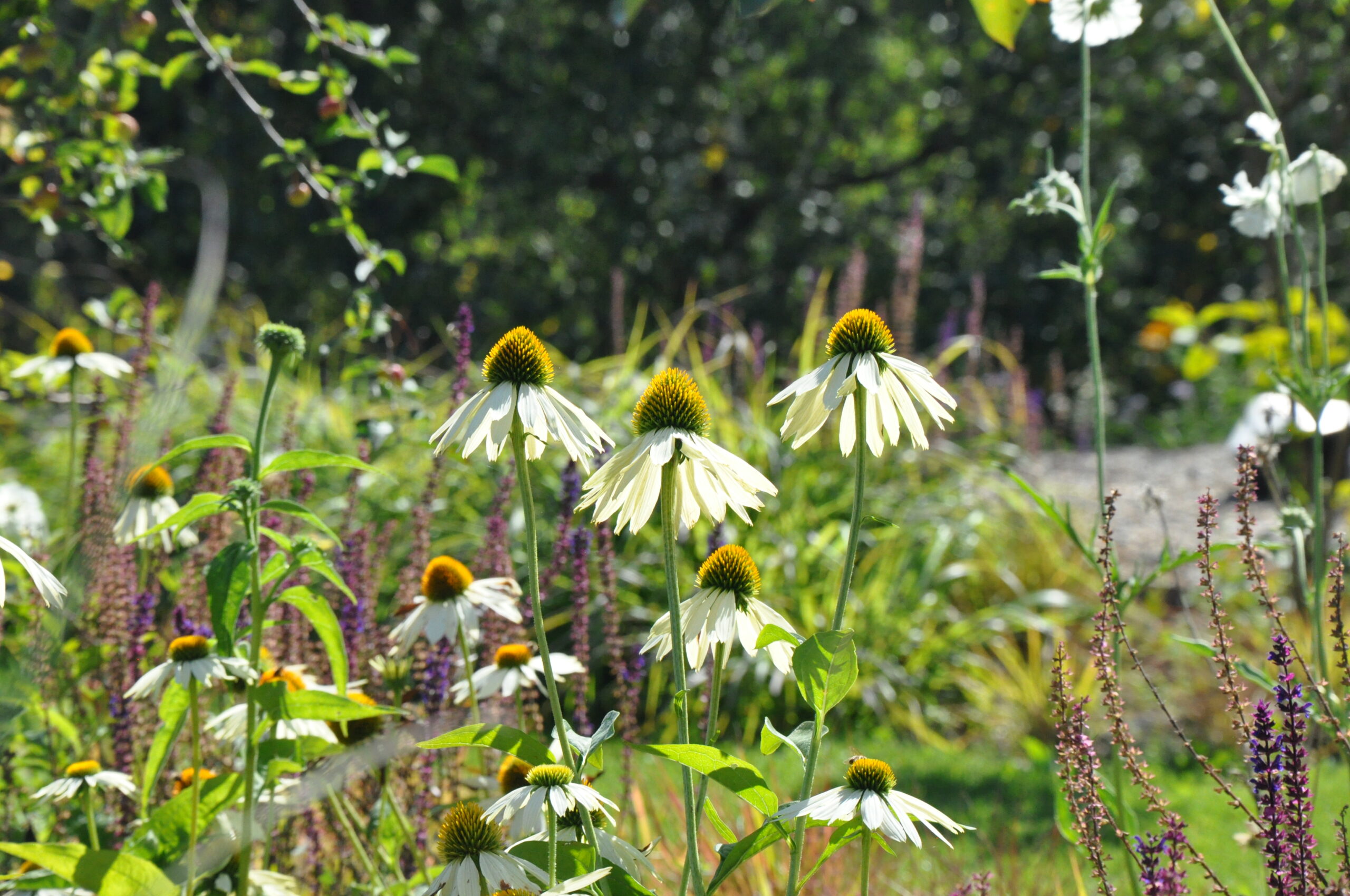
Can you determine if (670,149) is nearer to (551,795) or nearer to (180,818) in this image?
(180,818)

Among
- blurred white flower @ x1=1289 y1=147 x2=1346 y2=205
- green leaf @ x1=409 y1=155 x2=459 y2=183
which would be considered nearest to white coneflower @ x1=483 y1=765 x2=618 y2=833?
green leaf @ x1=409 y1=155 x2=459 y2=183

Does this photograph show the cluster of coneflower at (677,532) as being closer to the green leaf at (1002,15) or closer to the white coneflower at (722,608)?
the white coneflower at (722,608)

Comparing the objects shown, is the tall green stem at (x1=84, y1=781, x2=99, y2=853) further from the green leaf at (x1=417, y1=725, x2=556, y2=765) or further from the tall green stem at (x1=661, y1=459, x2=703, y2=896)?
the tall green stem at (x1=661, y1=459, x2=703, y2=896)

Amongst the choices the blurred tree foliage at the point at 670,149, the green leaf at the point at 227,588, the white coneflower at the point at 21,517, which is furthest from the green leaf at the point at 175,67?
the blurred tree foliage at the point at 670,149

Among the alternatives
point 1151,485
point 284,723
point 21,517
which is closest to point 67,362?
point 21,517

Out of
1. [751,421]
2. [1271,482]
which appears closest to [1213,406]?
[751,421]

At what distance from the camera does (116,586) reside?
197 cm

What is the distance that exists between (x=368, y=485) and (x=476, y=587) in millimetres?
3032

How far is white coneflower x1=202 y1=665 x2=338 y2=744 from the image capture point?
1.52 meters

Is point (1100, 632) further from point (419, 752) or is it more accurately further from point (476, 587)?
point (419, 752)

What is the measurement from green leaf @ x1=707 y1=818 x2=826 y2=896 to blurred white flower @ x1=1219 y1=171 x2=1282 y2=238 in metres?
1.27

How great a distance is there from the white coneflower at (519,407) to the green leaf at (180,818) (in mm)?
679

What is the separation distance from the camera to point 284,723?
1.51m

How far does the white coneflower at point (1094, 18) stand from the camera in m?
1.70
